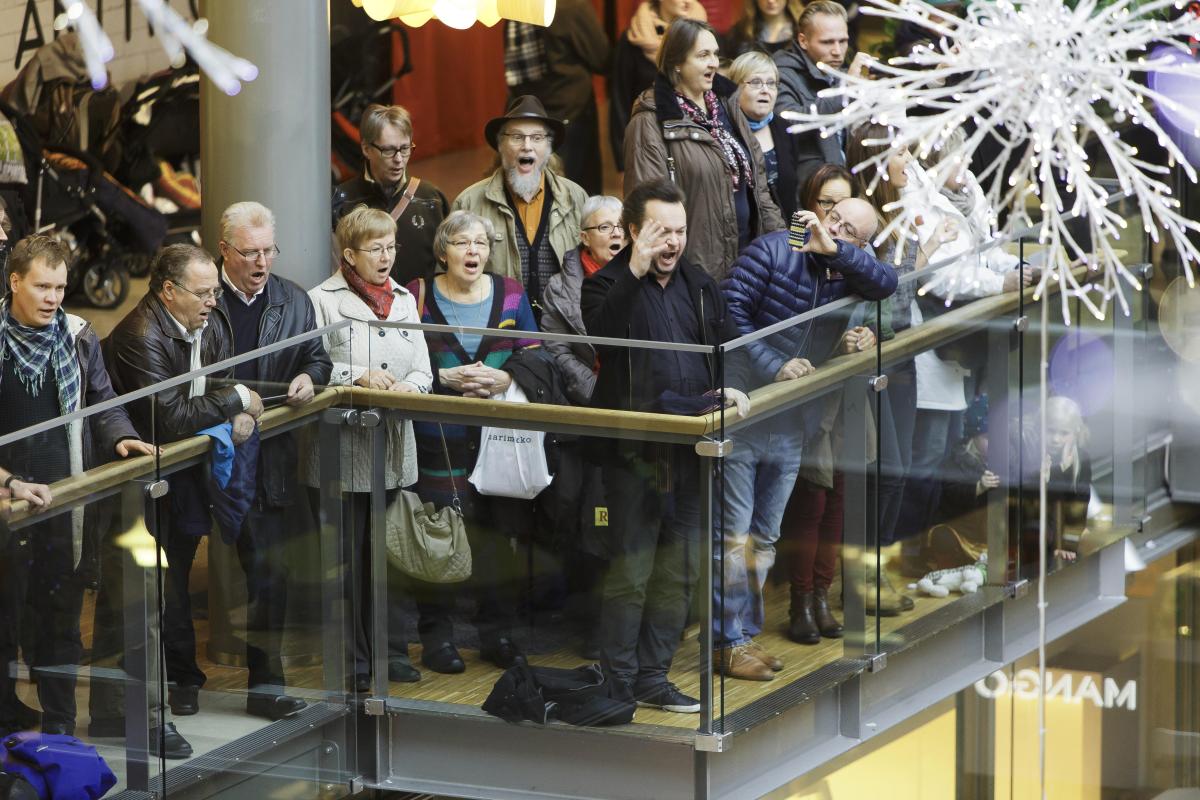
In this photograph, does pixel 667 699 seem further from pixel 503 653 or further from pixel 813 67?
pixel 813 67

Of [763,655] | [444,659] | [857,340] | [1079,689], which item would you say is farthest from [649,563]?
[1079,689]

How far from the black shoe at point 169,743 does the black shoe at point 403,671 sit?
0.84 meters

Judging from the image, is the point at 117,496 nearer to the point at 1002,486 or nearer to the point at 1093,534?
the point at 1002,486

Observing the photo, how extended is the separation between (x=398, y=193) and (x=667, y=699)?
2.14 meters

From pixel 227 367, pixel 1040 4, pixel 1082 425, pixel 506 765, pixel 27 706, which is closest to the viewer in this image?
pixel 1040 4

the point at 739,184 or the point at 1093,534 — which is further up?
the point at 739,184

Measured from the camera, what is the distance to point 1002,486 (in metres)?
7.47

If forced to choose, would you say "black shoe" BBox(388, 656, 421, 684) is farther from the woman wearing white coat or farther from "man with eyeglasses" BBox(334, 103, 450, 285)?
"man with eyeglasses" BBox(334, 103, 450, 285)

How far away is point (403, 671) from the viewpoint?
6418 mm

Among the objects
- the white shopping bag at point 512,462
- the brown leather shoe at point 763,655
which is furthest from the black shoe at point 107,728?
the brown leather shoe at point 763,655

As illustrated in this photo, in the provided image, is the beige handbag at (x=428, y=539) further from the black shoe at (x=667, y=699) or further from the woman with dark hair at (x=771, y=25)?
the woman with dark hair at (x=771, y=25)

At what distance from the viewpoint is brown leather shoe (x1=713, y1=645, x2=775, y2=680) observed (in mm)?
6090

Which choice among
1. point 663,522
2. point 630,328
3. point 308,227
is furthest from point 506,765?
point 308,227

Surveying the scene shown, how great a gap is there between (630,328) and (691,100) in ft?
4.37
